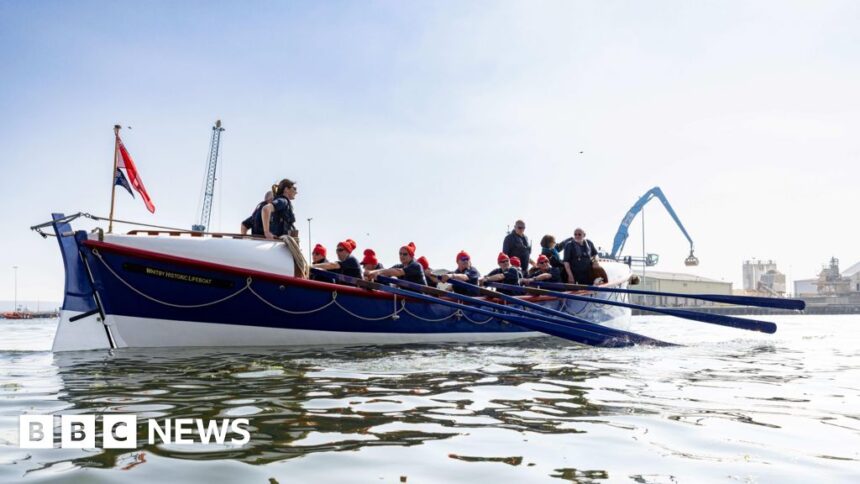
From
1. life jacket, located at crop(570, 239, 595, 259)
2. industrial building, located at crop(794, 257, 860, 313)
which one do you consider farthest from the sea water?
industrial building, located at crop(794, 257, 860, 313)

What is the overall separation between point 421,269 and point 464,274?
1728 millimetres

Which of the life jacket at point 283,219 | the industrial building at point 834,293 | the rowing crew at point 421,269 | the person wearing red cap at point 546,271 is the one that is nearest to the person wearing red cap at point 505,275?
the rowing crew at point 421,269

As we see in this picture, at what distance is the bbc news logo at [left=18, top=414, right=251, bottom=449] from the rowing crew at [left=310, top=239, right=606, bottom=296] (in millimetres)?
7046

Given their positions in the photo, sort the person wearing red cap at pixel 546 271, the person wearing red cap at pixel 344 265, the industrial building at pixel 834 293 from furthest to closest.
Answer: the industrial building at pixel 834 293
the person wearing red cap at pixel 546 271
the person wearing red cap at pixel 344 265

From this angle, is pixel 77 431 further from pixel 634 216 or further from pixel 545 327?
pixel 634 216

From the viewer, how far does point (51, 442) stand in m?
3.97

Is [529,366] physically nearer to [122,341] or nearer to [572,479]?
[572,479]

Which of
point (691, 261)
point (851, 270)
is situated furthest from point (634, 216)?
point (851, 270)

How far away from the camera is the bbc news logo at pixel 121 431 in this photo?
398 cm

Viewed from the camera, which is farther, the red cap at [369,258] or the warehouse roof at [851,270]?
the warehouse roof at [851,270]

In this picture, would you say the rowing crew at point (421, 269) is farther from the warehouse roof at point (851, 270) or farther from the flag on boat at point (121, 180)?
the warehouse roof at point (851, 270)

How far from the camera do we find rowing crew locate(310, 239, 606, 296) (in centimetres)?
1183

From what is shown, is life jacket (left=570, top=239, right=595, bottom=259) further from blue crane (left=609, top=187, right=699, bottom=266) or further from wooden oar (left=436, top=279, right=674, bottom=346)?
→ blue crane (left=609, top=187, right=699, bottom=266)

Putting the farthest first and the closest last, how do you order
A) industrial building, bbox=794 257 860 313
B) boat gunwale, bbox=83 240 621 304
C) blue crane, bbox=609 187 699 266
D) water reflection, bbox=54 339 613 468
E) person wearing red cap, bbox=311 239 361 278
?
industrial building, bbox=794 257 860 313, blue crane, bbox=609 187 699 266, person wearing red cap, bbox=311 239 361 278, boat gunwale, bbox=83 240 621 304, water reflection, bbox=54 339 613 468
